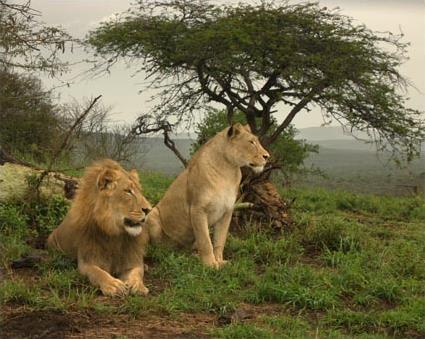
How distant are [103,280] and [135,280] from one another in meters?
0.21

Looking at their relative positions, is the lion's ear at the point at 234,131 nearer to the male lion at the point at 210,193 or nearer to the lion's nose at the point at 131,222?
the male lion at the point at 210,193

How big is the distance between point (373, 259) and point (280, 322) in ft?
5.84

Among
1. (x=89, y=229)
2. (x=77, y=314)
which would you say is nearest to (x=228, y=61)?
(x=89, y=229)

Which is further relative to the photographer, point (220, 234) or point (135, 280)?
point (220, 234)

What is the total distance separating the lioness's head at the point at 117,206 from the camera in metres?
4.72

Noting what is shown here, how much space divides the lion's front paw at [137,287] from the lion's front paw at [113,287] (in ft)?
0.14

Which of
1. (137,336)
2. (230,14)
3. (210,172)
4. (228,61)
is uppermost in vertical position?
(230,14)

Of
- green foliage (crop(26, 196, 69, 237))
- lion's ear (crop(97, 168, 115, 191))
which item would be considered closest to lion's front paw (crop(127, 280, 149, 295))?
lion's ear (crop(97, 168, 115, 191))

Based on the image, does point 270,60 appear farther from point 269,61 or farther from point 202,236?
point 202,236

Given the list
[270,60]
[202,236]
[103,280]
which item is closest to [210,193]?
[202,236]

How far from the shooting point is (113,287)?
4461 mm

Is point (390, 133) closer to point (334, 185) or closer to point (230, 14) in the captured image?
point (334, 185)

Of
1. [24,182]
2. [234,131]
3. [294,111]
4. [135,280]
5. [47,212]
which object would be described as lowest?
[135,280]

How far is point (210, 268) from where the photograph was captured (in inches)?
203
